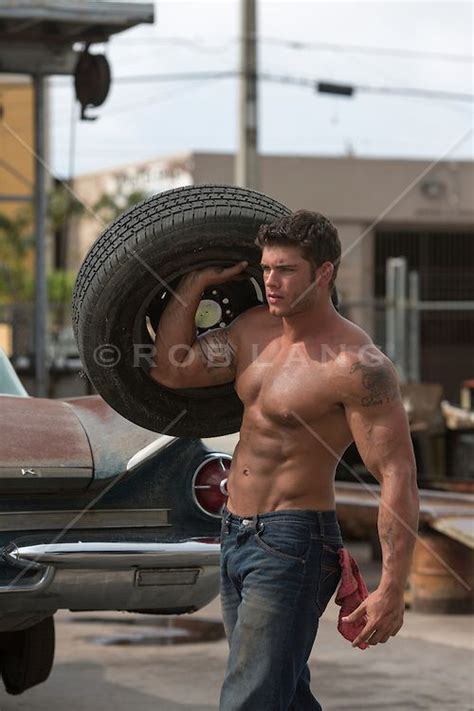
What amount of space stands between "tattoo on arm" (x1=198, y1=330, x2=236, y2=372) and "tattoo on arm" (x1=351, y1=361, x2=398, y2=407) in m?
0.52

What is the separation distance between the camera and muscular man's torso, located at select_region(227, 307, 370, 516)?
4.29m

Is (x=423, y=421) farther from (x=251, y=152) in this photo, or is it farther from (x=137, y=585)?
(x=137, y=585)

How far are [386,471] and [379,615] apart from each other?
0.38 m

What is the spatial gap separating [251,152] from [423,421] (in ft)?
21.7

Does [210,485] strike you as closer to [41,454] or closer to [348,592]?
[41,454]

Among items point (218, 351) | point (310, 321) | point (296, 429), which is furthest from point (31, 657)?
point (310, 321)

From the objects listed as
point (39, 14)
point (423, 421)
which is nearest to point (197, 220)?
point (39, 14)

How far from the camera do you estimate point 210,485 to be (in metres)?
6.11

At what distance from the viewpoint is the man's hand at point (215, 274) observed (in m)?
4.86

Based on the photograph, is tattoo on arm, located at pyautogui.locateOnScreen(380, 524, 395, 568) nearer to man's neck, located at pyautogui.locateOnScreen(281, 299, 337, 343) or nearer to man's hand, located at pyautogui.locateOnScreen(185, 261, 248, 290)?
man's neck, located at pyautogui.locateOnScreen(281, 299, 337, 343)

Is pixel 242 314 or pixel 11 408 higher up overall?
pixel 242 314

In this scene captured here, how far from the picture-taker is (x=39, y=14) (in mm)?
11453

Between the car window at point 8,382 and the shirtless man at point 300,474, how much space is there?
2.43m

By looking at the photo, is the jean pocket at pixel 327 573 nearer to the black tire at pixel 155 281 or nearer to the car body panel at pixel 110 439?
the black tire at pixel 155 281
